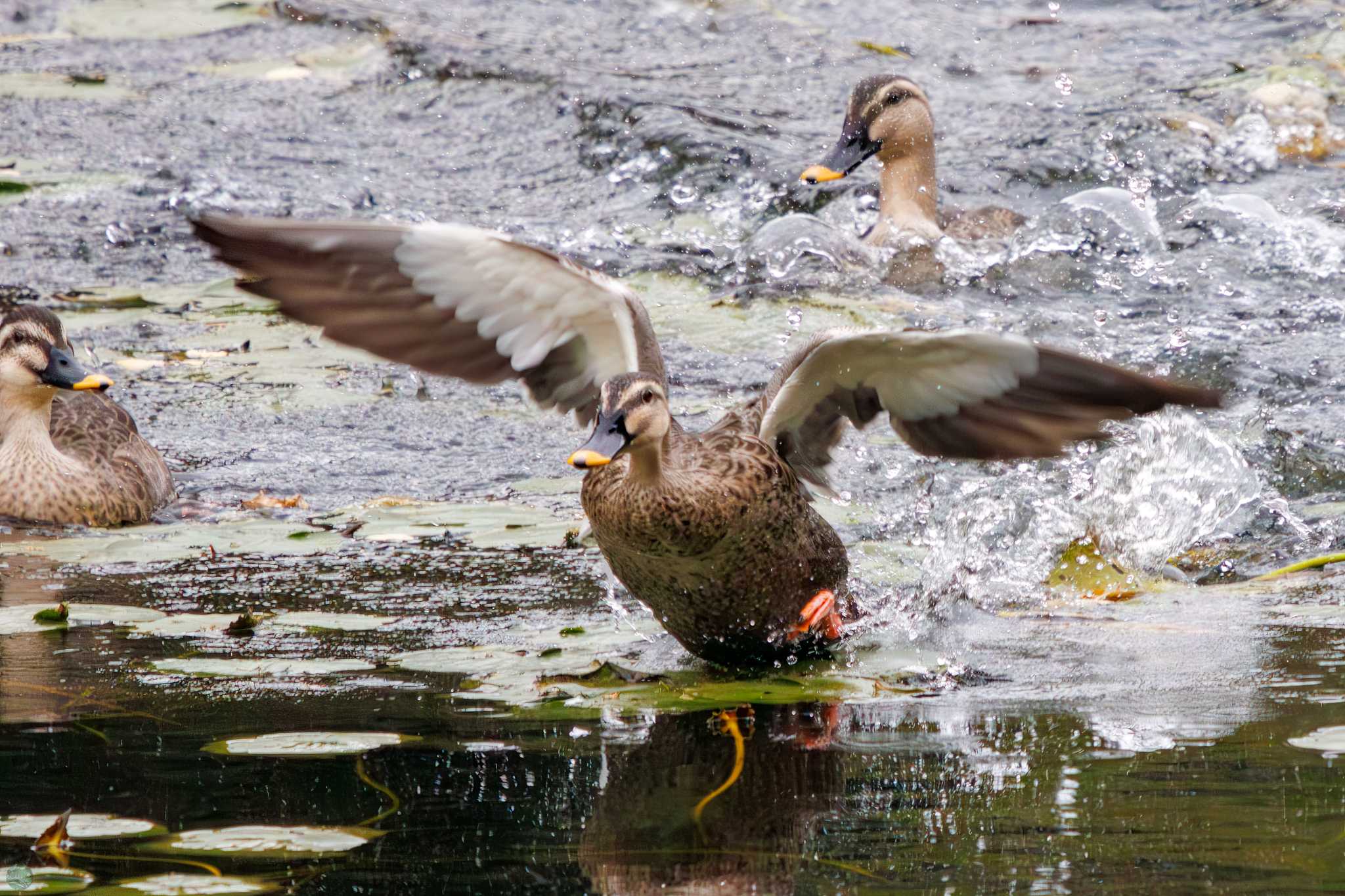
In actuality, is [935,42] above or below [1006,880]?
above

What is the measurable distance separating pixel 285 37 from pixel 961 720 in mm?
12053

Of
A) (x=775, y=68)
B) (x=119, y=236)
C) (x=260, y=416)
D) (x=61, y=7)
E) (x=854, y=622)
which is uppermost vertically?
(x=61, y=7)

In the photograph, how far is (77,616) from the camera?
4.67m

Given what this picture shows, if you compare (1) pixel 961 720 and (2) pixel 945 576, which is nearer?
(1) pixel 961 720

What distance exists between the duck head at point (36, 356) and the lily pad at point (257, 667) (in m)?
2.66

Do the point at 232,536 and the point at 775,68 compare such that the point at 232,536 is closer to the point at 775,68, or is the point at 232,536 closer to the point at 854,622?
the point at 854,622

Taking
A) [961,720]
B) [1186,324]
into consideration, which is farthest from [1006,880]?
[1186,324]

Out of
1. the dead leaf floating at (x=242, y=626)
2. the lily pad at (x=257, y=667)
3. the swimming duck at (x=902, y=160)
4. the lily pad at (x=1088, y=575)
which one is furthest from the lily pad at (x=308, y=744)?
the swimming duck at (x=902, y=160)

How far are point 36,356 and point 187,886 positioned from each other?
4.55 meters

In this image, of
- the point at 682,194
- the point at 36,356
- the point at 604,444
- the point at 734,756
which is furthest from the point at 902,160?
the point at 734,756

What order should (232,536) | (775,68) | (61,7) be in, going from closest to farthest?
(232,536)
(775,68)
(61,7)

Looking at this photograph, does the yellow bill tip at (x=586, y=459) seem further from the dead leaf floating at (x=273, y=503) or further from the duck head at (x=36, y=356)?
the duck head at (x=36, y=356)

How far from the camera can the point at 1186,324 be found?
27.3 ft

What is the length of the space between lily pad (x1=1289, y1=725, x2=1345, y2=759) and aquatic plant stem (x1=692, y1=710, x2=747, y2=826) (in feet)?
3.52
